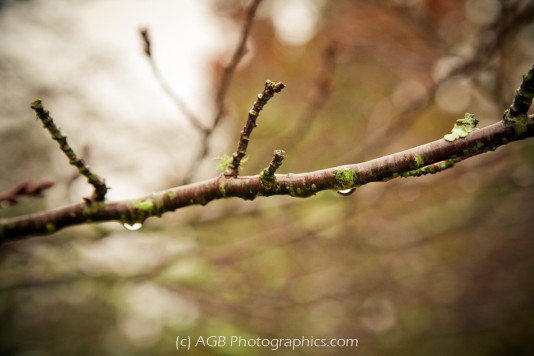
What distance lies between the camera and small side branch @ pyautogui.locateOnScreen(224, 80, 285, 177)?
0.92 meters

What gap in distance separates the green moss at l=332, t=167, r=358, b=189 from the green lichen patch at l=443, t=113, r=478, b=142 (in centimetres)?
32

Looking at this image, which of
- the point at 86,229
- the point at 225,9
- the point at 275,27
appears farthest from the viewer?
the point at 275,27

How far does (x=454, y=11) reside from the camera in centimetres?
382

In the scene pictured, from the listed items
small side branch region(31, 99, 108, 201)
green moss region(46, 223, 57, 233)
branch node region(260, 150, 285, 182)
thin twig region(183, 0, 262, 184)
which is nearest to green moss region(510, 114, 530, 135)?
branch node region(260, 150, 285, 182)

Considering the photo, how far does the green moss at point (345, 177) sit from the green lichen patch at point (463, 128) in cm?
32

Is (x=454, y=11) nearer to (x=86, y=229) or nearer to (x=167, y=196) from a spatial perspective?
(x=167, y=196)

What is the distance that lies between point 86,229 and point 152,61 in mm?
2341

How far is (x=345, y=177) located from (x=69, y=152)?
39.8 inches

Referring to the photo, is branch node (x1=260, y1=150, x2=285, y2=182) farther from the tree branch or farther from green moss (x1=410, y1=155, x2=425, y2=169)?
green moss (x1=410, y1=155, x2=425, y2=169)

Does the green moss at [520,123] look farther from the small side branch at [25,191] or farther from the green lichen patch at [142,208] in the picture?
the small side branch at [25,191]

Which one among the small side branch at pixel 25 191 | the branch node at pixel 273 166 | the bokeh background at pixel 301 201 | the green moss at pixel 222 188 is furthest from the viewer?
the bokeh background at pixel 301 201

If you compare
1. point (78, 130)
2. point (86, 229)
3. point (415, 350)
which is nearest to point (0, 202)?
point (86, 229)

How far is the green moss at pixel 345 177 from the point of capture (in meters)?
1.03

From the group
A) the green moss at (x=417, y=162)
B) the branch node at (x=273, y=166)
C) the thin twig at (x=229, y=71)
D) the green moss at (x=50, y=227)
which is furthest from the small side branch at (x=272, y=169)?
the green moss at (x=50, y=227)
